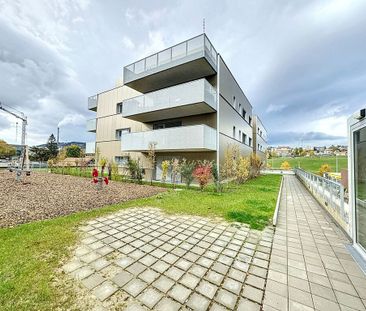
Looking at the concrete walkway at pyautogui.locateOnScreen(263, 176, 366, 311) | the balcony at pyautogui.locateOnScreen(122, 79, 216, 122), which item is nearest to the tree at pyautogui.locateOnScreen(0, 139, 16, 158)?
the balcony at pyautogui.locateOnScreen(122, 79, 216, 122)

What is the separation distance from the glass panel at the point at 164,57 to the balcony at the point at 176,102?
244cm

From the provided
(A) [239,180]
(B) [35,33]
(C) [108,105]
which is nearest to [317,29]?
(A) [239,180]

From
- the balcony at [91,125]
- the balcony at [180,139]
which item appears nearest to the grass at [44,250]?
the balcony at [180,139]

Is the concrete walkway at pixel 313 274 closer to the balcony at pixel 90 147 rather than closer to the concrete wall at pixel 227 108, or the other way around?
the concrete wall at pixel 227 108

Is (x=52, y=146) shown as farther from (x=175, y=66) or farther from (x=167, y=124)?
(x=175, y=66)

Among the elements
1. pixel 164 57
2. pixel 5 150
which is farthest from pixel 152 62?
pixel 5 150

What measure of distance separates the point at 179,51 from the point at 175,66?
1.21 meters

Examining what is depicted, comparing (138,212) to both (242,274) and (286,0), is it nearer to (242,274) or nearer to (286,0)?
(242,274)

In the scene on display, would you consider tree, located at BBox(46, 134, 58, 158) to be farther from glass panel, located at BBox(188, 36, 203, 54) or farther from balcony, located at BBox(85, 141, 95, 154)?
glass panel, located at BBox(188, 36, 203, 54)

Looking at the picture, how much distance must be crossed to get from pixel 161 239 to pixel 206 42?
42.4ft

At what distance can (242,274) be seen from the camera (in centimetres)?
275

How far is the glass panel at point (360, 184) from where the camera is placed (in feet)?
11.6

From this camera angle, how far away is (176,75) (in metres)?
14.2

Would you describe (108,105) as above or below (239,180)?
above
